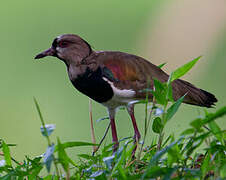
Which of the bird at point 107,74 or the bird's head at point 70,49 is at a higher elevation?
the bird's head at point 70,49

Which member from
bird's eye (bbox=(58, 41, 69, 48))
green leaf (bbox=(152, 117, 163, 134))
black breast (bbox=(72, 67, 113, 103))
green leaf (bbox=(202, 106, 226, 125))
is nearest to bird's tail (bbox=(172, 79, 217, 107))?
black breast (bbox=(72, 67, 113, 103))

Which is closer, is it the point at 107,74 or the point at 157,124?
the point at 157,124

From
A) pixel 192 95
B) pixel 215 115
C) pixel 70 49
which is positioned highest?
pixel 70 49

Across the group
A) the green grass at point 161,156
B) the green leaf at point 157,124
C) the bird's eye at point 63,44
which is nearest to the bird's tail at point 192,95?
the bird's eye at point 63,44

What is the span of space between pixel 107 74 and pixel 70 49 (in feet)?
0.61

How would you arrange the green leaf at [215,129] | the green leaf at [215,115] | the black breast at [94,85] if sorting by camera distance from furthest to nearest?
the black breast at [94,85] → the green leaf at [215,129] → the green leaf at [215,115]

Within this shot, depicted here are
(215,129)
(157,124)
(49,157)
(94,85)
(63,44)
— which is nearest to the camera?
(49,157)

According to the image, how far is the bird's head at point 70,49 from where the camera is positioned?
218 centimetres

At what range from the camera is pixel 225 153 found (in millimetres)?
1409

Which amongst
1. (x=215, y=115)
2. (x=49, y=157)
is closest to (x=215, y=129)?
(x=215, y=115)

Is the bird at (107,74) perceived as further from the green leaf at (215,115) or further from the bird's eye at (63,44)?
the green leaf at (215,115)

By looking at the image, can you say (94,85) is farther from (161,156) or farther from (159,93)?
(161,156)

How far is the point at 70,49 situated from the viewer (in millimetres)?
2180

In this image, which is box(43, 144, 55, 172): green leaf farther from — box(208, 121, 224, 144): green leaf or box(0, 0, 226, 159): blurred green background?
box(0, 0, 226, 159): blurred green background
